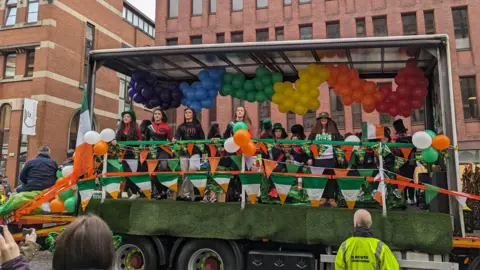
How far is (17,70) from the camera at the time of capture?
957 inches

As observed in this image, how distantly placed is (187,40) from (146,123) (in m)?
26.1

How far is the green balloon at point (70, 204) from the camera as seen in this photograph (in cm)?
706

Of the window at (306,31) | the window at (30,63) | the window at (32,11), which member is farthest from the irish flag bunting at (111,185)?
the window at (306,31)

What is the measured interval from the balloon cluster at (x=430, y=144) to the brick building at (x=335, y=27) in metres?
18.9

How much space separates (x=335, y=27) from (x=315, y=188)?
87.1 feet

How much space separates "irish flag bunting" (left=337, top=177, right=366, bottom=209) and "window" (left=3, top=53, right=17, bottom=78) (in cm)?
2484

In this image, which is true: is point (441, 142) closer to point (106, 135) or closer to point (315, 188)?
point (315, 188)

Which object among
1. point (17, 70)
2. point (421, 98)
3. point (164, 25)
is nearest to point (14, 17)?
point (17, 70)

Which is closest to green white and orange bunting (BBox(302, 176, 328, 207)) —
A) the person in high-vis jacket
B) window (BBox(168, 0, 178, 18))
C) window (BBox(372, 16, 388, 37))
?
the person in high-vis jacket

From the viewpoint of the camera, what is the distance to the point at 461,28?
88.1 feet

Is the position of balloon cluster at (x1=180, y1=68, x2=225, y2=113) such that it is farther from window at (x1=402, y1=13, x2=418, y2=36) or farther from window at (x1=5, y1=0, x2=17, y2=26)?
window at (x1=402, y1=13, x2=418, y2=36)

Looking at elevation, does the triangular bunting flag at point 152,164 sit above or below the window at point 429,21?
below

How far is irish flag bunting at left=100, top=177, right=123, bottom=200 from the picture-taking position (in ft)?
22.7

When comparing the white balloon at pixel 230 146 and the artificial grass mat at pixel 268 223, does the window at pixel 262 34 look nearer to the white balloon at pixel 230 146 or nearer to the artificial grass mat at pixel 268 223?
the white balloon at pixel 230 146
